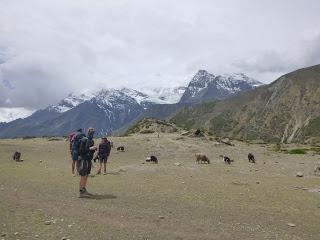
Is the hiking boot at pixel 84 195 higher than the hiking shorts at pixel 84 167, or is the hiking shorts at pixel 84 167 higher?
the hiking shorts at pixel 84 167

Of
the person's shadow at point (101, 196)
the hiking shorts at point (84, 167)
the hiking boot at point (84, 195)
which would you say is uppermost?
the hiking shorts at point (84, 167)

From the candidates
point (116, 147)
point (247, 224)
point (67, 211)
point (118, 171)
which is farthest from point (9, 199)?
point (116, 147)

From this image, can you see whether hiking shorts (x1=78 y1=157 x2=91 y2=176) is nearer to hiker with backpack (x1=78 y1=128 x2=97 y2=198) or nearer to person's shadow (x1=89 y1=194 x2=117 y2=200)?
hiker with backpack (x1=78 y1=128 x2=97 y2=198)

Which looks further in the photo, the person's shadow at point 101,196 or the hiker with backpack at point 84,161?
the hiker with backpack at point 84,161

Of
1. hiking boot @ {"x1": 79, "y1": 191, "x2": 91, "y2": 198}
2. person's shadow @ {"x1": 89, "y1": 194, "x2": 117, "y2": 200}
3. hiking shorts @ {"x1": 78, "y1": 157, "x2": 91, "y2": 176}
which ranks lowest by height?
person's shadow @ {"x1": 89, "y1": 194, "x2": 117, "y2": 200}

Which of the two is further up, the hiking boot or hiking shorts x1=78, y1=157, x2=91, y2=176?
hiking shorts x1=78, y1=157, x2=91, y2=176

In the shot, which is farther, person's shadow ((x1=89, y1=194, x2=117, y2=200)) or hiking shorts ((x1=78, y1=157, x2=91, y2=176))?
hiking shorts ((x1=78, y1=157, x2=91, y2=176))

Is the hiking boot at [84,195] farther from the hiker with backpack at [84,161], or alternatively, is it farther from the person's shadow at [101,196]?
the person's shadow at [101,196]

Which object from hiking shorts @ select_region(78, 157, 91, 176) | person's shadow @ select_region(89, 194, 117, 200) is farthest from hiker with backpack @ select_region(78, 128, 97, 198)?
person's shadow @ select_region(89, 194, 117, 200)

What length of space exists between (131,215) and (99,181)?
9.91 metres

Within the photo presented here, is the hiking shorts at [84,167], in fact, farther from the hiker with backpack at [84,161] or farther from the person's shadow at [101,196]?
the person's shadow at [101,196]

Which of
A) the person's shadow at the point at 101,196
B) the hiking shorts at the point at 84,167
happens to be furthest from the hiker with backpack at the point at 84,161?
the person's shadow at the point at 101,196

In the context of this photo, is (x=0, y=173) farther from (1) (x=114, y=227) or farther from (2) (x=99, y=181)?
(1) (x=114, y=227)

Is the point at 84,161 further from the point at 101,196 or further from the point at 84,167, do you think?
the point at 101,196
